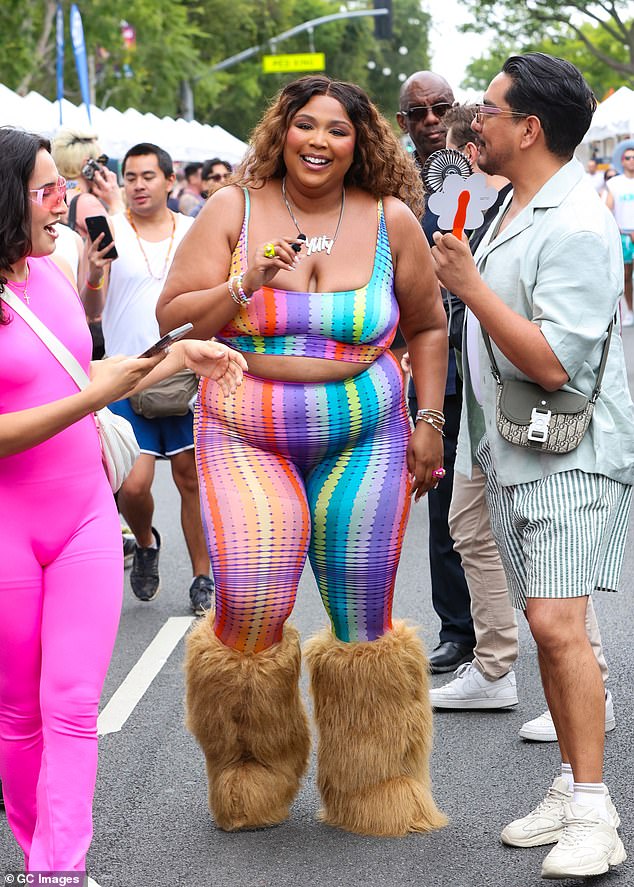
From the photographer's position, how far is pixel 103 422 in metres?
3.54

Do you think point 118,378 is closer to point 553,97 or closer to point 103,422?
point 103,422

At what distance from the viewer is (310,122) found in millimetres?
3951

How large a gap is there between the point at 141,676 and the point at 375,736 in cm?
208

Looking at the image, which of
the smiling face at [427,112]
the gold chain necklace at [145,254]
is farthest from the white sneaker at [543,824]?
the gold chain necklace at [145,254]

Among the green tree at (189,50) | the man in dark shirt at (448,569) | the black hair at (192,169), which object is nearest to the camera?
the man in dark shirt at (448,569)

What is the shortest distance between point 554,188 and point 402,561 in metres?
4.41

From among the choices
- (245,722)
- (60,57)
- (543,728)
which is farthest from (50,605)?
(60,57)

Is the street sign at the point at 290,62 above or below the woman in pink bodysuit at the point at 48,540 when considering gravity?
below

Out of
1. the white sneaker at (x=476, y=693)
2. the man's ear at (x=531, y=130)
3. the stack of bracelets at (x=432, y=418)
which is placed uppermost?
the man's ear at (x=531, y=130)

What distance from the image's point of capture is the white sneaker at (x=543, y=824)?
12.8ft

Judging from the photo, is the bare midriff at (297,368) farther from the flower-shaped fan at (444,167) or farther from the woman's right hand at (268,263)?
the flower-shaped fan at (444,167)

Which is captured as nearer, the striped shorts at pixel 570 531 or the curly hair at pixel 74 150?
the striped shorts at pixel 570 531

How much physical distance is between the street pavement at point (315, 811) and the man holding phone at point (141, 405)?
1.18 metres

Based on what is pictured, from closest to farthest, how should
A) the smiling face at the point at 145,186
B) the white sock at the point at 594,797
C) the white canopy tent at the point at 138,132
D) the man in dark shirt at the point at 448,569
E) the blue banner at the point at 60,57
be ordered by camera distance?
the white sock at the point at 594,797
the man in dark shirt at the point at 448,569
the smiling face at the point at 145,186
the white canopy tent at the point at 138,132
the blue banner at the point at 60,57
